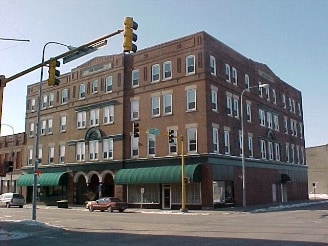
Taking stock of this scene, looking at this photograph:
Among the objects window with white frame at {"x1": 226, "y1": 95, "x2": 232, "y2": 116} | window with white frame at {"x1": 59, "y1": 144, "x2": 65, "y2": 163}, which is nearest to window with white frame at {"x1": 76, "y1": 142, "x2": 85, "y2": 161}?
window with white frame at {"x1": 59, "y1": 144, "x2": 65, "y2": 163}

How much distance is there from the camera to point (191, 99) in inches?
1619

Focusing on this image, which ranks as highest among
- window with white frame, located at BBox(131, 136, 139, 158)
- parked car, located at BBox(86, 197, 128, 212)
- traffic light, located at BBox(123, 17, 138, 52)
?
traffic light, located at BBox(123, 17, 138, 52)

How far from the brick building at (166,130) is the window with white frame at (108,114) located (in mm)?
113

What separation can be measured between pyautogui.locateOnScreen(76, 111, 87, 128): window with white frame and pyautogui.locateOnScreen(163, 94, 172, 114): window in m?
12.3

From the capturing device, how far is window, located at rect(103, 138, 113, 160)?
154 feet

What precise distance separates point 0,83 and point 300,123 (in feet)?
175

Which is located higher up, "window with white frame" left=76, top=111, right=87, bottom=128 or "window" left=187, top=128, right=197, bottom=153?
"window with white frame" left=76, top=111, right=87, bottom=128

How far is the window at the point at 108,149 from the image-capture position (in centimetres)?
4681

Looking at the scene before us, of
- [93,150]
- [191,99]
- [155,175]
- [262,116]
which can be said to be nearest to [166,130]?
[191,99]

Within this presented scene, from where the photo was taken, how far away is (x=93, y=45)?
649 inches

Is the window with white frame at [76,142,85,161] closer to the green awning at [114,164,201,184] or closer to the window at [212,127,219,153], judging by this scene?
the green awning at [114,164,201,184]

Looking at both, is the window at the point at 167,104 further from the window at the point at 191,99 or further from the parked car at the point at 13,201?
the parked car at the point at 13,201

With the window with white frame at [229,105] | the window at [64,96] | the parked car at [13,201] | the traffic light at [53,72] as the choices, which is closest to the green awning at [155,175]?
the window with white frame at [229,105]

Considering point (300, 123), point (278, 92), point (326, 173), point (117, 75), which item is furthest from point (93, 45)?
point (326, 173)
